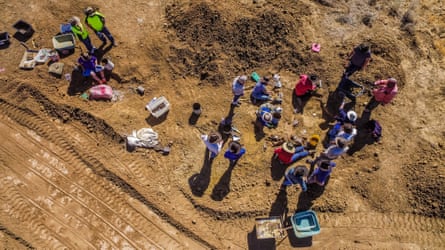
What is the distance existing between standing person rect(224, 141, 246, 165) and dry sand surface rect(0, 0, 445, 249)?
278 millimetres

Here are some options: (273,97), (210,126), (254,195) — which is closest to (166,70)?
(210,126)

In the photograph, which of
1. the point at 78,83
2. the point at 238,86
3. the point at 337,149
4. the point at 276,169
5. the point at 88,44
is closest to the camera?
the point at 337,149

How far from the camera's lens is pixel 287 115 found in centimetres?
1096

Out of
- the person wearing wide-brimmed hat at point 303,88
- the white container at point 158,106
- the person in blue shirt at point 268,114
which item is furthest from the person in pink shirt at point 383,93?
the white container at point 158,106

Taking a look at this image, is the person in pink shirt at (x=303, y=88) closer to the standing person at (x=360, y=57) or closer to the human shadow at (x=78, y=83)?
the standing person at (x=360, y=57)

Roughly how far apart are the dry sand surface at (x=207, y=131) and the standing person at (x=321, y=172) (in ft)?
1.63

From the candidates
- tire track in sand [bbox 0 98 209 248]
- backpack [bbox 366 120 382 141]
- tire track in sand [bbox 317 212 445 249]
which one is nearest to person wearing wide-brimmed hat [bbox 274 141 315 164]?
tire track in sand [bbox 317 212 445 249]

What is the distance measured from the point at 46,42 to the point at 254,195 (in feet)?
34.3

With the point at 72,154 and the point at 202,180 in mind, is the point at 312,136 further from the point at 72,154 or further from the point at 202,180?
the point at 72,154

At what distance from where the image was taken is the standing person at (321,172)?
863cm

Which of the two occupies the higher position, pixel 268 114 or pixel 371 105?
pixel 371 105

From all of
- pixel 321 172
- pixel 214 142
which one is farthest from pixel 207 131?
pixel 321 172

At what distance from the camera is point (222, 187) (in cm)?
977

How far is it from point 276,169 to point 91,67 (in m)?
7.96
